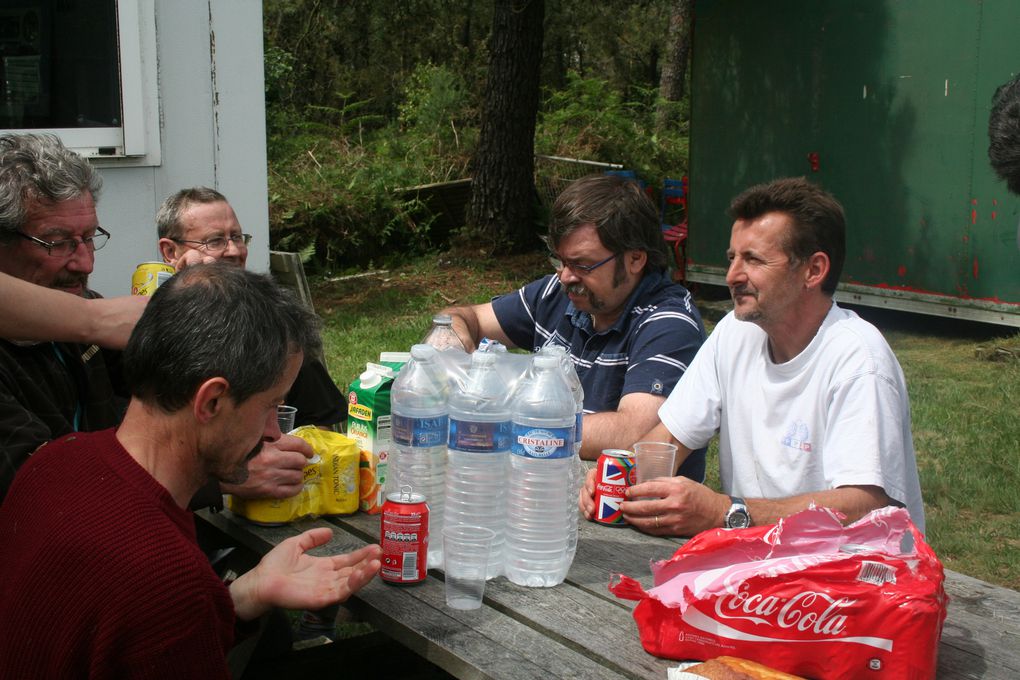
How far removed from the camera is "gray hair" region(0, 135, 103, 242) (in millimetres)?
2818

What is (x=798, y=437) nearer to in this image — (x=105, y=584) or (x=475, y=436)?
(x=475, y=436)

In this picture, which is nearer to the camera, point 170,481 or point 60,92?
point 170,481

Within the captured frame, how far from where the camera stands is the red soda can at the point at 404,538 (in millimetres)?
2168

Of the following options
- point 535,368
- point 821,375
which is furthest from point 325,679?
point 821,375

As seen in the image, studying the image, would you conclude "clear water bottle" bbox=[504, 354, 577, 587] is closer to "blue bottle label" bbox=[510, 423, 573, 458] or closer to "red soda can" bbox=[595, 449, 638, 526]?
"blue bottle label" bbox=[510, 423, 573, 458]

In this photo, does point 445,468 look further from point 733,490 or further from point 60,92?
point 60,92

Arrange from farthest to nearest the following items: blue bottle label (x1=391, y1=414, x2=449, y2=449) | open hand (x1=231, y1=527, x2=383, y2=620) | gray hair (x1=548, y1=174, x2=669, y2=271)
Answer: gray hair (x1=548, y1=174, x2=669, y2=271)
blue bottle label (x1=391, y1=414, x2=449, y2=449)
open hand (x1=231, y1=527, x2=383, y2=620)

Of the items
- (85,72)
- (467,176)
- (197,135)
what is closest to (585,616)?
(197,135)

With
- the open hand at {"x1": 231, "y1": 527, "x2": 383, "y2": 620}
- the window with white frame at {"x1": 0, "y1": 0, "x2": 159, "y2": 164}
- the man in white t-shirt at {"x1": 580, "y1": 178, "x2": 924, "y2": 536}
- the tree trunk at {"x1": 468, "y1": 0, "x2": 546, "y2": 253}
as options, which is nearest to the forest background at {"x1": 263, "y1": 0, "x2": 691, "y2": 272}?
the tree trunk at {"x1": 468, "y1": 0, "x2": 546, "y2": 253}

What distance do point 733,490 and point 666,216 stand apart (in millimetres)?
10766

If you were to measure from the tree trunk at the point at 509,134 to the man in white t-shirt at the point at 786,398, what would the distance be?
27.3ft

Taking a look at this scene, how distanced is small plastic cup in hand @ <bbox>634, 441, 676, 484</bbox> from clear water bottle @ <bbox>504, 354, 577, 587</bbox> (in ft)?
0.82

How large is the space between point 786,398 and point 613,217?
98cm

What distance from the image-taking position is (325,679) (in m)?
3.14
